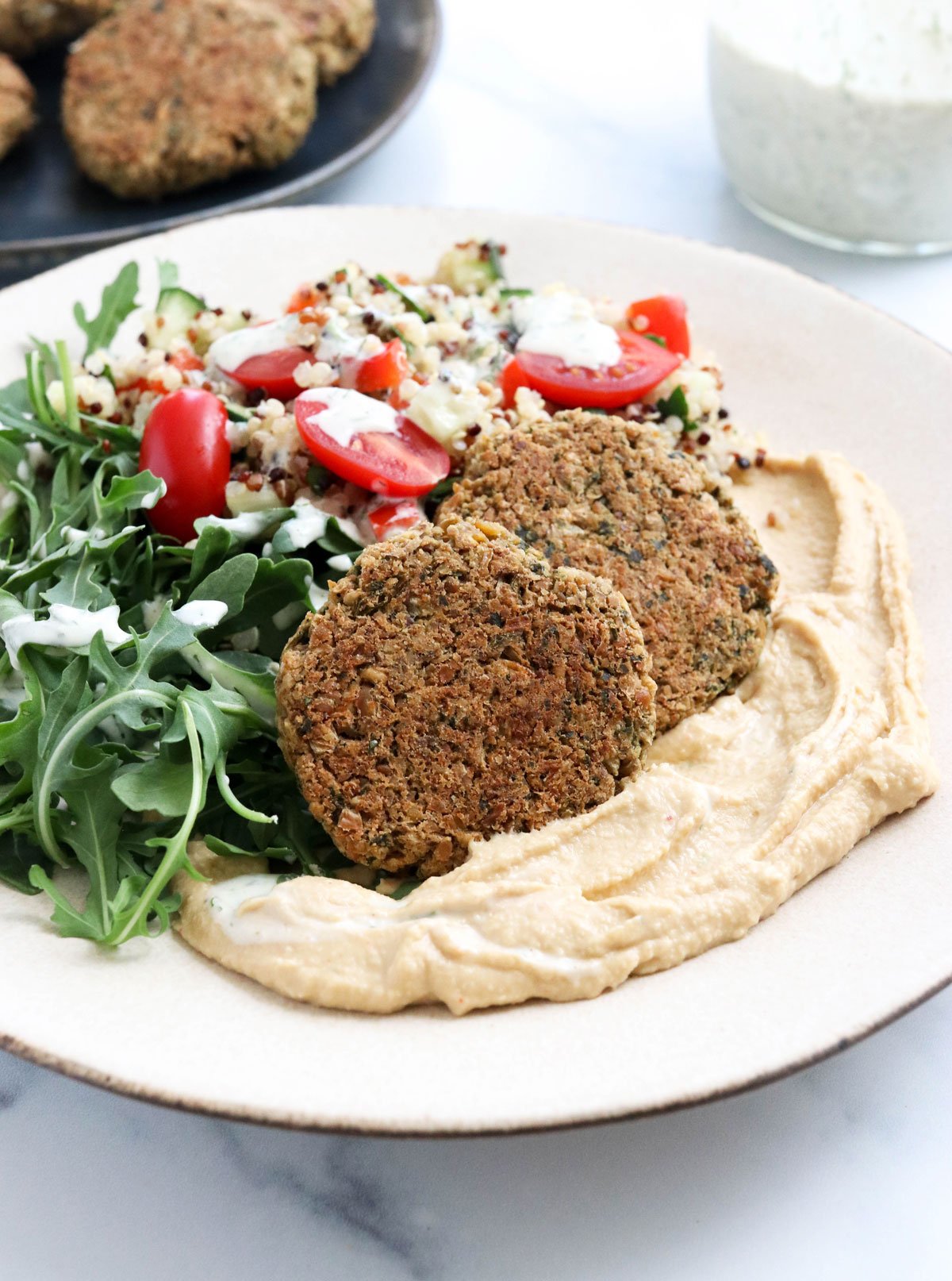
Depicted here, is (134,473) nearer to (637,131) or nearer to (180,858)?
(180,858)

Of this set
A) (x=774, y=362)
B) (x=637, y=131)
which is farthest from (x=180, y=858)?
(x=637, y=131)

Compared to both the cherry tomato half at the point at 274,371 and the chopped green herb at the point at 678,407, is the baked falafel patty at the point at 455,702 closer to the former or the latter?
the cherry tomato half at the point at 274,371

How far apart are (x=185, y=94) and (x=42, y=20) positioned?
1264 mm

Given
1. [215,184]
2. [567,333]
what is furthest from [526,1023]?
[215,184]

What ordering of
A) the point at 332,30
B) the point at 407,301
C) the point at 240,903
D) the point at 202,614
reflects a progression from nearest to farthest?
1. the point at 240,903
2. the point at 202,614
3. the point at 407,301
4. the point at 332,30

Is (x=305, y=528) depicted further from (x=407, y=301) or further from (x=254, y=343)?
(x=407, y=301)

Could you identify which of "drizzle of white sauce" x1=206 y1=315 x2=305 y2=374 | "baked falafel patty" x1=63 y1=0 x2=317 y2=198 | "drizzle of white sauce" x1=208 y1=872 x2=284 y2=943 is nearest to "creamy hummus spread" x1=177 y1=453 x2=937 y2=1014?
"drizzle of white sauce" x1=208 y1=872 x2=284 y2=943

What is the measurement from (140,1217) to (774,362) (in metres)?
3.34

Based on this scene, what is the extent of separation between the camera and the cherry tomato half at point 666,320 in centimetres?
435

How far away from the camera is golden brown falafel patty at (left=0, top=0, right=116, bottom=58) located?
6223 mm

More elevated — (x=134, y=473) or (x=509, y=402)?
(x=509, y=402)

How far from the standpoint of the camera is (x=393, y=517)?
3623 millimetres

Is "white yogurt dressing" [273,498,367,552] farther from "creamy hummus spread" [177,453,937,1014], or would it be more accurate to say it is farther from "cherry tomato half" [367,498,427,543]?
"creamy hummus spread" [177,453,937,1014]

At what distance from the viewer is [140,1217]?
105 inches
